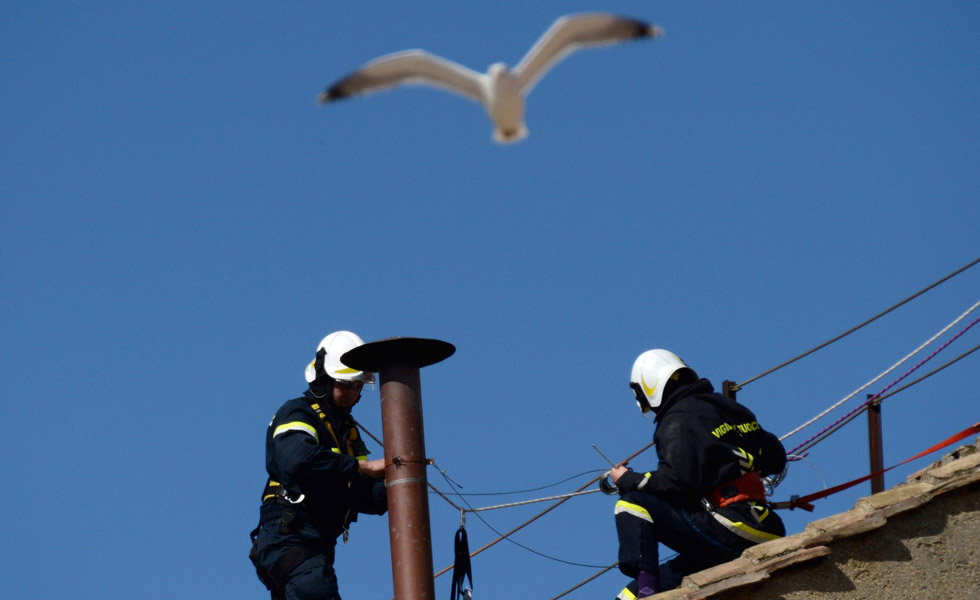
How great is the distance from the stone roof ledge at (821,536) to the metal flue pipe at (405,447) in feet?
5.20

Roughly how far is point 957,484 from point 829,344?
10.3ft

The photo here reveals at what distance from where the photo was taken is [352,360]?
8.98 m

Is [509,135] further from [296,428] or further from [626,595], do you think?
[626,595]

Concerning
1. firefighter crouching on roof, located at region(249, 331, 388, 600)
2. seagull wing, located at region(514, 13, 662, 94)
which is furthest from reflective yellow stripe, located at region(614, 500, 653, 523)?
seagull wing, located at region(514, 13, 662, 94)

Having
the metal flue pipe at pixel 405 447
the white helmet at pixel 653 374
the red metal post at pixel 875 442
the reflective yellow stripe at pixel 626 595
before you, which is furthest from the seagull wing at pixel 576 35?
the red metal post at pixel 875 442

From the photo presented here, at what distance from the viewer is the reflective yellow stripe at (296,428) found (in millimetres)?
8875

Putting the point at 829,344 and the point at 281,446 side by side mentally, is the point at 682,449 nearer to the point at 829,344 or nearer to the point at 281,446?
the point at 281,446

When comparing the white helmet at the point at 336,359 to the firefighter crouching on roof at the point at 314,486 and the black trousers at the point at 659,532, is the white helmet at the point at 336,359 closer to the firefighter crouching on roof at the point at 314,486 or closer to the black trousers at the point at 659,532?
the firefighter crouching on roof at the point at 314,486

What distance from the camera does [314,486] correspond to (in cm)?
873

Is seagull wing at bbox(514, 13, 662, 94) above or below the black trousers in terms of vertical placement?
above

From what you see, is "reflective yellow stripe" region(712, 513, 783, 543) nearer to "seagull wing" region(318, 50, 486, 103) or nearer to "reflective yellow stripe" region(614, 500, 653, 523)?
"reflective yellow stripe" region(614, 500, 653, 523)

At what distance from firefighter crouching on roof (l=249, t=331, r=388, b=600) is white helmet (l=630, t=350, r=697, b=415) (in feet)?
5.90

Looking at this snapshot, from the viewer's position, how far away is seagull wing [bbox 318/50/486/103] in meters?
6.45

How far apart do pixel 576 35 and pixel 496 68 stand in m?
0.53
